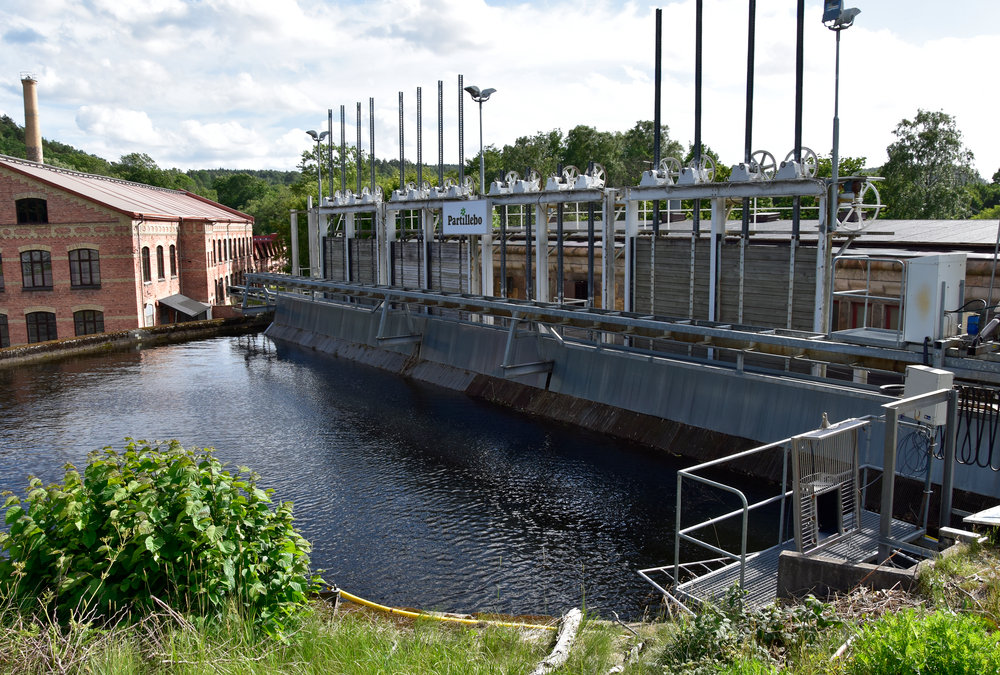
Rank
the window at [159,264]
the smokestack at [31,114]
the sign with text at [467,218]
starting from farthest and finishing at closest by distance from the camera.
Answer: the smokestack at [31,114], the window at [159,264], the sign with text at [467,218]

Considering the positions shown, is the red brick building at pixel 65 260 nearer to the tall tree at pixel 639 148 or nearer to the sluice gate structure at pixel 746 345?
the sluice gate structure at pixel 746 345

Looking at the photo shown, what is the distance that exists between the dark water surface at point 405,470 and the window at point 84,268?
11070 mm

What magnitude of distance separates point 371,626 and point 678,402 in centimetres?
1157

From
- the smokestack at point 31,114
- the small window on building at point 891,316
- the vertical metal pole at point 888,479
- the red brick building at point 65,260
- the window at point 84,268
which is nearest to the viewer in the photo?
the vertical metal pole at point 888,479

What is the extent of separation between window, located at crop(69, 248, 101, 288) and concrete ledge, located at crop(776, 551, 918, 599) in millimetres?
38262

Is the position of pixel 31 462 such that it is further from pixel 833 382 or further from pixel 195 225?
pixel 195 225

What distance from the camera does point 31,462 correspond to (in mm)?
17891

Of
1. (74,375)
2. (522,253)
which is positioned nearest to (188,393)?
(74,375)

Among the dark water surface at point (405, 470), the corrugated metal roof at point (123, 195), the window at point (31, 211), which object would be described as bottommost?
the dark water surface at point (405, 470)

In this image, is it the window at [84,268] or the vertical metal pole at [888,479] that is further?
the window at [84,268]

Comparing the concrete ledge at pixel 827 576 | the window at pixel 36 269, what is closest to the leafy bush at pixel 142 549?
the concrete ledge at pixel 827 576

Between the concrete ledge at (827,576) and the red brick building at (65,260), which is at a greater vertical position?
the red brick building at (65,260)

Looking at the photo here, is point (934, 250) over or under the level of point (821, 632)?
over

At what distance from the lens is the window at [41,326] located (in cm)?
3869
